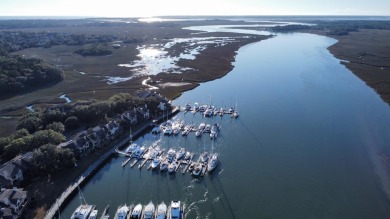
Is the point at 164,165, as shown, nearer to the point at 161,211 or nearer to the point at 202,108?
the point at 161,211

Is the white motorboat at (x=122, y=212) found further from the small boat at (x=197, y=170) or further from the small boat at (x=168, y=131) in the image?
the small boat at (x=168, y=131)

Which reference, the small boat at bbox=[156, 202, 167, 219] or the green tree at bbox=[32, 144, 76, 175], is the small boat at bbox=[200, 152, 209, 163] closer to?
the small boat at bbox=[156, 202, 167, 219]

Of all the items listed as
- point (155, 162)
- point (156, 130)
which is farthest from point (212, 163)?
point (156, 130)

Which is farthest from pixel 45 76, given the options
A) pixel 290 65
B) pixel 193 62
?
pixel 290 65

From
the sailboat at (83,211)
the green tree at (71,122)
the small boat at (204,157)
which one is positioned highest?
the green tree at (71,122)

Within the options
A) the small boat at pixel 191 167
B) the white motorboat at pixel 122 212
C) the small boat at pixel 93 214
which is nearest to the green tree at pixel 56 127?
the small boat at pixel 93 214

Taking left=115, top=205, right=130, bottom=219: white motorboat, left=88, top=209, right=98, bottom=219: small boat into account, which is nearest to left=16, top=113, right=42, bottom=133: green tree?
left=88, top=209, right=98, bottom=219: small boat

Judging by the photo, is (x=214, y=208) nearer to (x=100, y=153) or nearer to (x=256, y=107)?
(x=100, y=153)
